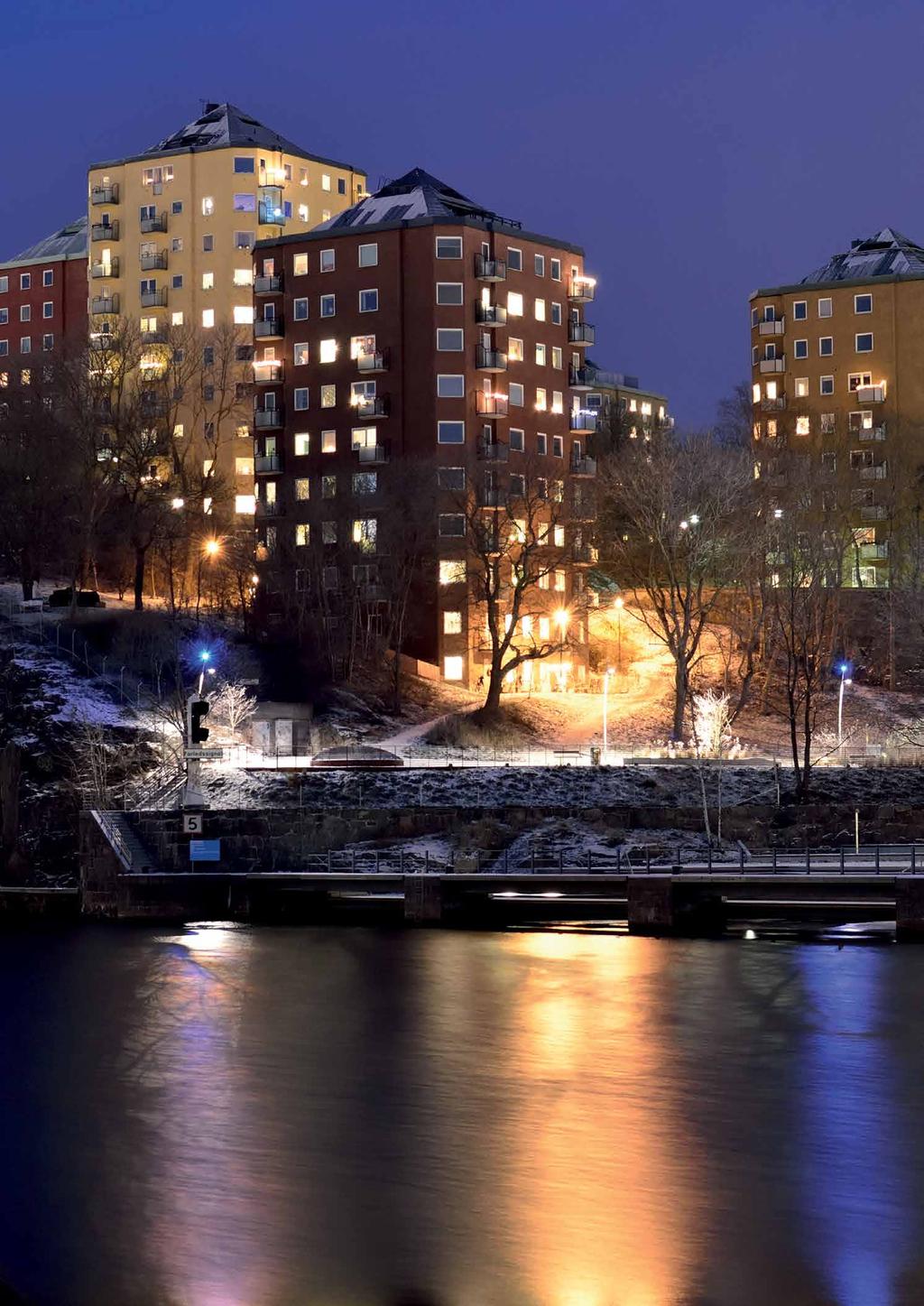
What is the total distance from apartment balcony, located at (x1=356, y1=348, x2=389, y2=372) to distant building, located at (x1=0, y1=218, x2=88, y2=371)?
5600cm

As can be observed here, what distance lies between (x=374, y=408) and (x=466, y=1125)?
76.7m

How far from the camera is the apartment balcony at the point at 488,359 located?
4181 inches

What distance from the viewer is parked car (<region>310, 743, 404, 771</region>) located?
249ft

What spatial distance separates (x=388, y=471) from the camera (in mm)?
103000

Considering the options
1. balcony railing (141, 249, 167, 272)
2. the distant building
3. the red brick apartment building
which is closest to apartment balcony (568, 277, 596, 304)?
the red brick apartment building

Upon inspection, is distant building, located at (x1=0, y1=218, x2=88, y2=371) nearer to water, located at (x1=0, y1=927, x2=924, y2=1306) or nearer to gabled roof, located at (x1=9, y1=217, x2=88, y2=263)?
gabled roof, located at (x1=9, y1=217, x2=88, y2=263)

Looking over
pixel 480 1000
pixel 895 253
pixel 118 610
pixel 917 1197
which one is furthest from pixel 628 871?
pixel 895 253

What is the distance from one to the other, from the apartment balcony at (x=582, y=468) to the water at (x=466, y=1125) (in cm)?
5891

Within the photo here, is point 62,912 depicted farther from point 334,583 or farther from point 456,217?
point 456,217

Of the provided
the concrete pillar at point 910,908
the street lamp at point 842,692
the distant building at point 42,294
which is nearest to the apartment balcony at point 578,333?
the street lamp at point 842,692

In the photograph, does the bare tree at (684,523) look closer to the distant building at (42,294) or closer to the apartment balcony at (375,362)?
the apartment balcony at (375,362)

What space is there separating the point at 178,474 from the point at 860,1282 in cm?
9225

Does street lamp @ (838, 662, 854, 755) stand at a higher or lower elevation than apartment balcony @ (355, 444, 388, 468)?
lower

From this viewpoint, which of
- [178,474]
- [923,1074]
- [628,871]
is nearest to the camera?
[923,1074]
